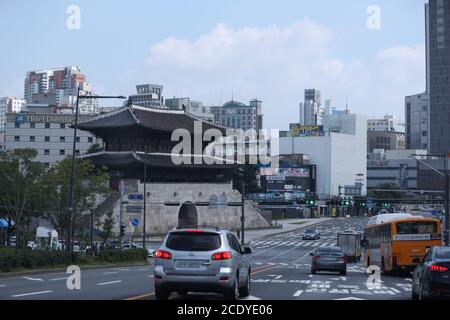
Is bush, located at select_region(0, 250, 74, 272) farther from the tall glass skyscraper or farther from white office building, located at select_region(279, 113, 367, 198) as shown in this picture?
white office building, located at select_region(279, 113, 367, 198)

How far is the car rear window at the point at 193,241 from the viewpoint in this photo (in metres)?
18.7

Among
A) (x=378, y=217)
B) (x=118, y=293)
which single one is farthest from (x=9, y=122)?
(x=118, y=293)

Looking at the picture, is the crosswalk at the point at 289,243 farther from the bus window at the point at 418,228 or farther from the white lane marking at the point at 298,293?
the white lane marking at the point at 298,293

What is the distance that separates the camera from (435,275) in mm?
18594

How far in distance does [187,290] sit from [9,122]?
135 meters

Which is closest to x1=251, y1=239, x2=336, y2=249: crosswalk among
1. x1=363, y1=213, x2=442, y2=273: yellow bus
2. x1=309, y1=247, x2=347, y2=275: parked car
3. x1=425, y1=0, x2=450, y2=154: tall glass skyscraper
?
x1=309, y1=247, x2=347, y2=275: parked car

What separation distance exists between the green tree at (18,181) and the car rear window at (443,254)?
4282 centimetres

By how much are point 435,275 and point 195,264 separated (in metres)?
5.51

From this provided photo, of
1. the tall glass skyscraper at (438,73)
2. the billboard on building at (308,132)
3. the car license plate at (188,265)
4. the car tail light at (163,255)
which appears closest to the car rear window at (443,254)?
the car license plate at (188,265)

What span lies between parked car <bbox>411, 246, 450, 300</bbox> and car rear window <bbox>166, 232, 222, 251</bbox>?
4.92 m

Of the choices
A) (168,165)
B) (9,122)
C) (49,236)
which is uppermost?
(9,122)

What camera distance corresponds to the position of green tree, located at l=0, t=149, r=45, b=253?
59031mm

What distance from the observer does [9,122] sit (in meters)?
148
